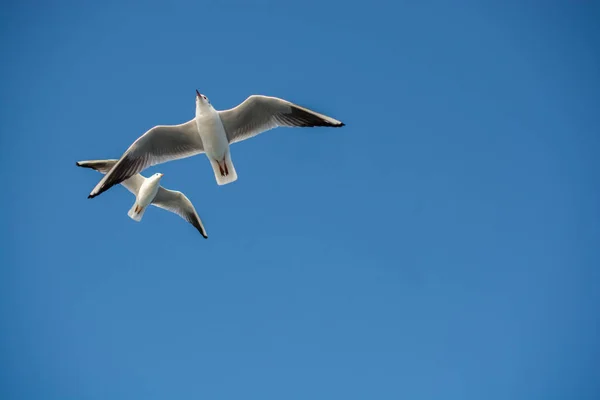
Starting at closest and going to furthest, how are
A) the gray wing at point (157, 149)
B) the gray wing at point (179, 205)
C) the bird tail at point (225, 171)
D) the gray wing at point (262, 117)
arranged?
1. the gray wing at point (262, 117)
2. the gray wing at point (157, 149)
3. the bird tail at point (225, 171)
4. the gray wing at point (179, 205)

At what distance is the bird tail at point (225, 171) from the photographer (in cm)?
1020

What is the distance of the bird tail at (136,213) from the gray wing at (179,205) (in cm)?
102

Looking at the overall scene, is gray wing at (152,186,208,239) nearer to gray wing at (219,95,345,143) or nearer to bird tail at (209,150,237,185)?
bird tail at (209,150,237,185)

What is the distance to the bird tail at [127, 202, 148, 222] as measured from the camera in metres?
11.2

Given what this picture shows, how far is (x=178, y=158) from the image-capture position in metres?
10.5

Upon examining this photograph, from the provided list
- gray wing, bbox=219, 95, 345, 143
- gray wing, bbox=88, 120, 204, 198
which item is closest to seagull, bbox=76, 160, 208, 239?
gray wing, bbox=88, 120, 204, 198

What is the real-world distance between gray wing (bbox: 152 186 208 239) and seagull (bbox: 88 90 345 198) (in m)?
2.03

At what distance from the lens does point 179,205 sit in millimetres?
12609

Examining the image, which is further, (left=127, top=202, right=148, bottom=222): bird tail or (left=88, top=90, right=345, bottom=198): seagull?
(left=127, top=202, right=148, bottom=222): bird tail

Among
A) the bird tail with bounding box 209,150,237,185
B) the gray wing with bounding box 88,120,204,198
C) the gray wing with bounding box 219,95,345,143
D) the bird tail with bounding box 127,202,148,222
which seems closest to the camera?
the gray wing with bounding box 219,95,345,143

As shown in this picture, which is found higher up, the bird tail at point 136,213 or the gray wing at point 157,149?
the gray wing at point 157,149

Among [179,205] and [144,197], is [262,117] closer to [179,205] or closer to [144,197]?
[144,197]

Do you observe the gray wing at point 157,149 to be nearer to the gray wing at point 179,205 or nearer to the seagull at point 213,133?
the seagull at point 213,133

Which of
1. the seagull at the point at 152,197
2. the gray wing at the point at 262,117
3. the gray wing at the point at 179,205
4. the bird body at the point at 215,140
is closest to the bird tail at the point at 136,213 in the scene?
the seagull at the point at 152,197
